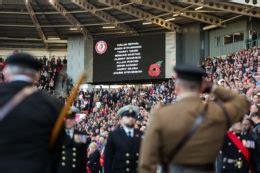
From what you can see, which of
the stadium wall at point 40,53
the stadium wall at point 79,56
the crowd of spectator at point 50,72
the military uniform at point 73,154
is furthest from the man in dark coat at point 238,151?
the stadium wall at point 40,53

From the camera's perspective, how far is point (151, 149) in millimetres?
4277

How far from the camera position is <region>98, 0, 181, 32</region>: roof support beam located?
117 ft

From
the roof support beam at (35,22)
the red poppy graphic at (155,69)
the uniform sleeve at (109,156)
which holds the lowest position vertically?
the uniform sleeve at (109,156)

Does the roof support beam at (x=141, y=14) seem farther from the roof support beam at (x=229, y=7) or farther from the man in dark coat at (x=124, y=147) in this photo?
the man in dark coat at (x=124, y=147)

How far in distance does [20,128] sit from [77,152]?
15.2 feet

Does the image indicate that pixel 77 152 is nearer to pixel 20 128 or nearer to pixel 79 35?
pixel 20 128

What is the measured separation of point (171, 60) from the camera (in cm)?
3816

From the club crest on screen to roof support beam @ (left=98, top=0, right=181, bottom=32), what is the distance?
404 cm

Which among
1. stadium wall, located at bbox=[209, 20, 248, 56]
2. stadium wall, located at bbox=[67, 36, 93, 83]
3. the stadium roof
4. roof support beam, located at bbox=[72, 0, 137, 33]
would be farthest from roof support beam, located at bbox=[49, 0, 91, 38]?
stadium wall, located at bbox=[209, 20, 248, 56]

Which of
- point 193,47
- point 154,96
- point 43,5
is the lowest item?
point 154,96

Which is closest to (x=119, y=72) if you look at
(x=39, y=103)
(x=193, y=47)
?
(x=193, y=47)

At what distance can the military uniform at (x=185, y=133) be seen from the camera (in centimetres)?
429

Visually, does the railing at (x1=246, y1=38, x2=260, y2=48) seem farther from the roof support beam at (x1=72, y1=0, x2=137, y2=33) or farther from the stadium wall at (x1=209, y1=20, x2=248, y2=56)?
the roof support beam at (x1=72, y1=0, x2=137, y2=33)

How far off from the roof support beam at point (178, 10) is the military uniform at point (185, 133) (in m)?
29.8
